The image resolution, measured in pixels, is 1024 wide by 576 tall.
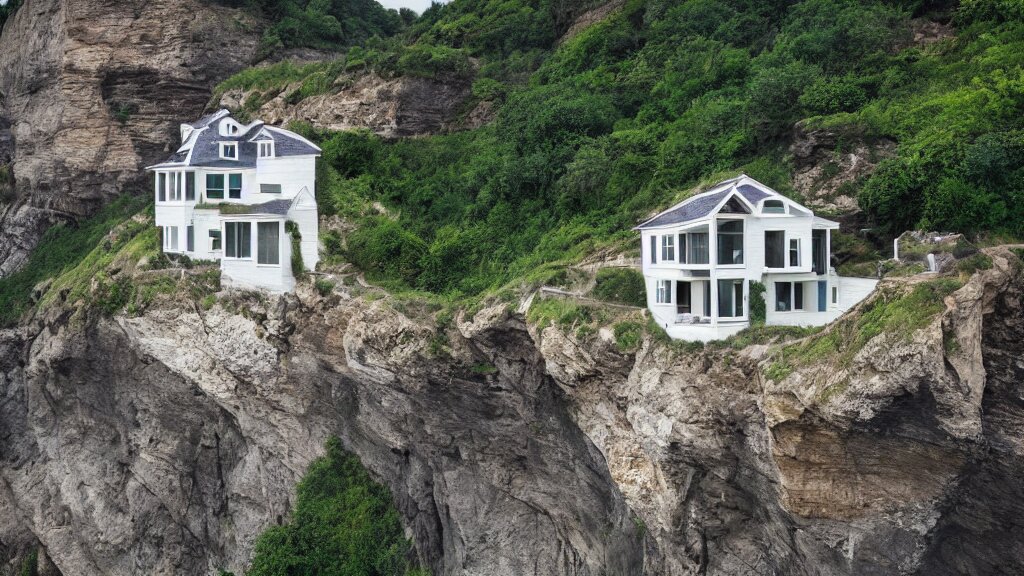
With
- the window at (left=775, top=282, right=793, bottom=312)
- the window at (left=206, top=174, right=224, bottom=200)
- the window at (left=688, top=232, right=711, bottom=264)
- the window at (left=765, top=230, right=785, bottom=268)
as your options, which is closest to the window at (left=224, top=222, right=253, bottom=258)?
the window at (left=206, top=174, right=224, bottom=200)

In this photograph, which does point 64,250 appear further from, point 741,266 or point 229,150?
point 741,266

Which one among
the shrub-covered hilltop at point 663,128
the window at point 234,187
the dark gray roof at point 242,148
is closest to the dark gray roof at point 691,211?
the shrub-covered hilltop at point 663,128

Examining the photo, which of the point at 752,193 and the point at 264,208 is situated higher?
the point at 264,208

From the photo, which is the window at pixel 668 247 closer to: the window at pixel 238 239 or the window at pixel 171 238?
the window at pixel 238 239

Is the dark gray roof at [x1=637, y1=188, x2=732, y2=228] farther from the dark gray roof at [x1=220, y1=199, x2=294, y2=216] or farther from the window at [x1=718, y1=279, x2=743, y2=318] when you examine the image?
the dark gray roof at [x1=220, y1=199, x2=294, y2=216]

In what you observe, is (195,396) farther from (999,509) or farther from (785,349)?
(999,509)

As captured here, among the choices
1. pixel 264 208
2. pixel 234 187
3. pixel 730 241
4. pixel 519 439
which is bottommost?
pixel 519 439

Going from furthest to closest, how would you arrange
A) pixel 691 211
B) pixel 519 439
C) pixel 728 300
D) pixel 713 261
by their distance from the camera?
→ pixel 519 439, pixel 691 211, pixel 728 300, pixel 713 261

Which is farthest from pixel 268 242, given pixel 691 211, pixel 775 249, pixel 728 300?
pixel 775 249
